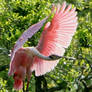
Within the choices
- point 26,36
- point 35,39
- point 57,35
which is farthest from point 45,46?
point 35,39

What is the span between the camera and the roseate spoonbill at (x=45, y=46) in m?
4.15

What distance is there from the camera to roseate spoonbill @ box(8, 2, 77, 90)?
4152mm

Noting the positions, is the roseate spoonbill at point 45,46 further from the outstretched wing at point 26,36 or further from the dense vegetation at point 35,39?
the dense vegetation at point 35,39

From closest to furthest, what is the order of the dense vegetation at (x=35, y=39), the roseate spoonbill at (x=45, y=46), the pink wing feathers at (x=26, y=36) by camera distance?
the pink wing feathers at (x=26, y=36) < the roseate spoonbill at (x=45, y=46) < the dense vegetation at (x=35, y=39)

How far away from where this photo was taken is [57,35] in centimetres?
455

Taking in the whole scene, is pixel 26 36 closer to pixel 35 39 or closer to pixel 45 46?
pixel 45 46

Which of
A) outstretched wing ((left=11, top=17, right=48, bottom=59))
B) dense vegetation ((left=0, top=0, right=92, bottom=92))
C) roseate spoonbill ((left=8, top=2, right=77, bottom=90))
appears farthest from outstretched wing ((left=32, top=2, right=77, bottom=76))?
dense vegetation ((left=0, top=0, right=92, bottom=92))

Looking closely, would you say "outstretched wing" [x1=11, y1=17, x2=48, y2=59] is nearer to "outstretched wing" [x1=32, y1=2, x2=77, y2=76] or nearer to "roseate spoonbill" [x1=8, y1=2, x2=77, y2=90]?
"roseate spoonbill" [x1=8, y1=2, x2=77, y2=90]

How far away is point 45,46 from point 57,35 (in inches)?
7.9

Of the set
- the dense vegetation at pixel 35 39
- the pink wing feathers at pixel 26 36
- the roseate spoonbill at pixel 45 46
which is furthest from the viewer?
the dense vegetation at pixel 35 39

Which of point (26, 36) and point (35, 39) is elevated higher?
point (26, 36)

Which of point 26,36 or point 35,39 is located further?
point 35,39

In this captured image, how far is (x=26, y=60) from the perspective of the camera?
436cm

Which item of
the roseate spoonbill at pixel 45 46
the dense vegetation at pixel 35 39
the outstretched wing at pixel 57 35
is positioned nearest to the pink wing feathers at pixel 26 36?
the roseate spoonbill at pixel 45 46
